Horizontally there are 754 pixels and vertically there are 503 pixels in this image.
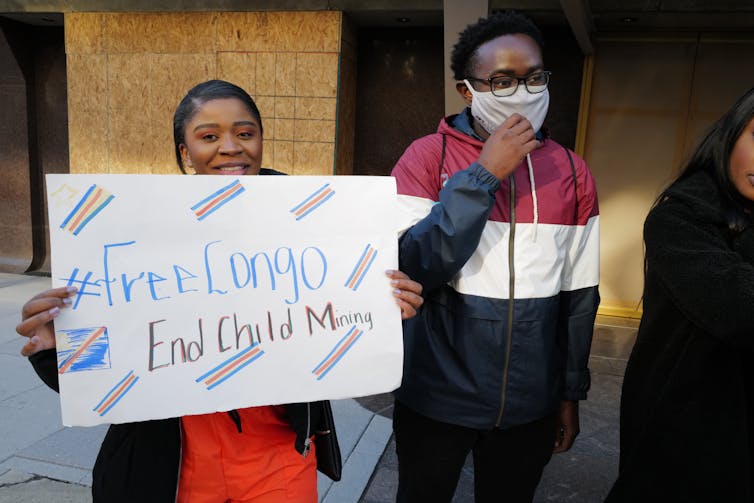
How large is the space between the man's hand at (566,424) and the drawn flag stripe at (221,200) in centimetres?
124

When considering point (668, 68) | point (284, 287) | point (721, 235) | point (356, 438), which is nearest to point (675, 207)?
point (721, 235)

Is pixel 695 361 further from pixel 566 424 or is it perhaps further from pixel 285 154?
pixel 285 154

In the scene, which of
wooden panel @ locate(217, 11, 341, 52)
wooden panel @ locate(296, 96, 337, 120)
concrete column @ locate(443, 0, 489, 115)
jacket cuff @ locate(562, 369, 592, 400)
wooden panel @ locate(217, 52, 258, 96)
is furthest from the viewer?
wooden panel @ locate(217, 52, 258, 96)

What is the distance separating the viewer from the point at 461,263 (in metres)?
1.46

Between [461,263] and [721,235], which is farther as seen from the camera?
[461,263]

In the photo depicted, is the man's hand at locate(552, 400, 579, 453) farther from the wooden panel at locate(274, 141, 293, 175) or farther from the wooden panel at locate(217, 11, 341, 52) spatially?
the wooden panel at locate(217, 11, 341, 52)

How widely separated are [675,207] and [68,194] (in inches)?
56.3

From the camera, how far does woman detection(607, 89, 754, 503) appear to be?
1212 millimetres

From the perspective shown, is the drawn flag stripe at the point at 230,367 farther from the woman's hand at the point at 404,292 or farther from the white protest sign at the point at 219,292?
the woman's hand at the point at 404,292

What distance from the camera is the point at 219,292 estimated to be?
4.11ft

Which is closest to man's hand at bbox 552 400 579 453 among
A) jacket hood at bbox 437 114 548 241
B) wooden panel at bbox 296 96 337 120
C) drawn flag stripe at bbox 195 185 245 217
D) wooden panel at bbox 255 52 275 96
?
jacket hood at bbox 437 114 548 241

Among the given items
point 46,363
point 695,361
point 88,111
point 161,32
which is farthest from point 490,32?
point 88,111

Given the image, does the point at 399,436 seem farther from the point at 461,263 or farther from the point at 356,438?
the point at 356,438

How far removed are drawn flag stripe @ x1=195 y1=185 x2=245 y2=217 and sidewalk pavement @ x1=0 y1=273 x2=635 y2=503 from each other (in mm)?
1900
